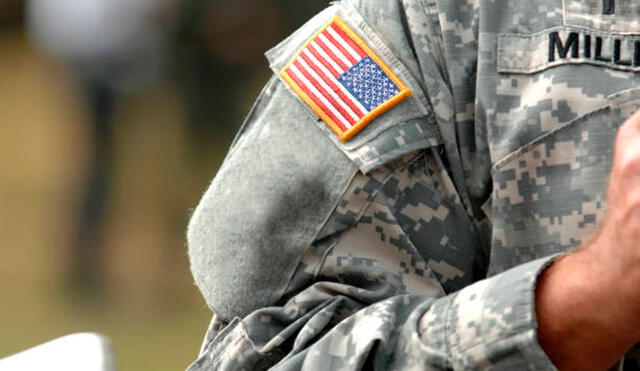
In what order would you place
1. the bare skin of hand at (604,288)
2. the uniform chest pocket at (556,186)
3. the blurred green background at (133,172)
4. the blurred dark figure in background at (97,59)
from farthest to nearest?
the blurred green background at (133,172) < the blurred dark figure in background at (97,59) < the uniform chest pocket at (556,186) < the bare skin of hand at (604,288)

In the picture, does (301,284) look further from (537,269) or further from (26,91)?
(26,91)

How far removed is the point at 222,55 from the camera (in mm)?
5254

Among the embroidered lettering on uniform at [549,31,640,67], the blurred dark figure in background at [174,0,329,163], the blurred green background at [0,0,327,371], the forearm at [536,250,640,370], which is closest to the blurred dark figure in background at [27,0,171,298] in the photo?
the blurred green background at [0,0,327,371]

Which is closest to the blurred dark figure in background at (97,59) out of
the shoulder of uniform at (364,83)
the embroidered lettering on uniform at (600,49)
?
the shoulder of uniform at (364,83)

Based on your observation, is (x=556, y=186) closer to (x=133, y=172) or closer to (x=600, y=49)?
(x=600, y=49)

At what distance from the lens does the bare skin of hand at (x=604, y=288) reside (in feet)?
3.39

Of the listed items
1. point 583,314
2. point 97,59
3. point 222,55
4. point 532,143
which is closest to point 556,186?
point 532,143

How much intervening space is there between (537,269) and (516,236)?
0.14 m

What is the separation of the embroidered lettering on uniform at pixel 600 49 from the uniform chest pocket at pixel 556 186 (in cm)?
3

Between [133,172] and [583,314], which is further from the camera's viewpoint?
[133,172]

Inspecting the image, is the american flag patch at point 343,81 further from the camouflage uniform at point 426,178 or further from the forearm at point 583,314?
the forearm at point 583,314

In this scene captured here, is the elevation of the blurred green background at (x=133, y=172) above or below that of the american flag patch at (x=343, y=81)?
below

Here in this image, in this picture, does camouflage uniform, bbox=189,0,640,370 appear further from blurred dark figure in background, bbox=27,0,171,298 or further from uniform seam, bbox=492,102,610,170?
blurred dark figure in background, bbox=27,0,171,298

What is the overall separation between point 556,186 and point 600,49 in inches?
5.0
